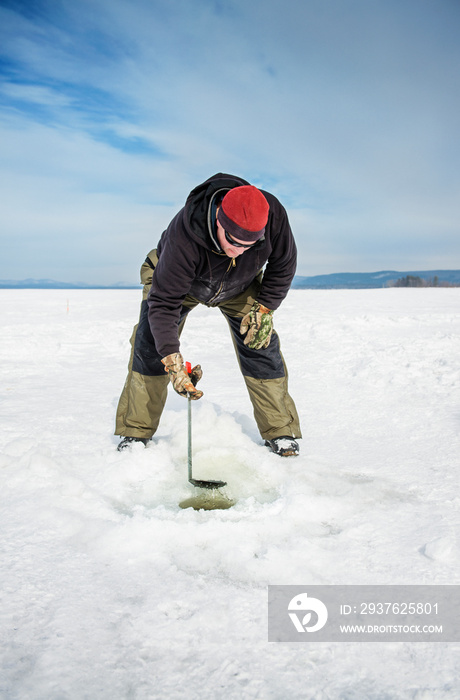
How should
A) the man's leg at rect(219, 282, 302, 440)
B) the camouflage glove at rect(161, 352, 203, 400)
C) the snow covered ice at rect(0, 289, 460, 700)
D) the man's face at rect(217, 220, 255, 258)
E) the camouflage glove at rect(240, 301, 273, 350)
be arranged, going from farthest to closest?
the man's leg at rect(219, 282, 302, 440), the camouflage glove at rect(240, 301, 273, 350), the camouflage glove at rect(161, 352, 203, 400), the man's face at rect(217, 220, 255, 258), the snow covered ice at rect(0, 289, 460, 700)

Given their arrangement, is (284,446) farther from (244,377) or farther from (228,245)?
(228,245)

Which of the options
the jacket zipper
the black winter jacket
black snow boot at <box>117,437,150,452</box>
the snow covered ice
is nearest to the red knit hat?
the black winter jacket

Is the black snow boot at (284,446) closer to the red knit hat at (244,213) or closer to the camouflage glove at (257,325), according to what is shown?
the camouflage glove at (257,325)

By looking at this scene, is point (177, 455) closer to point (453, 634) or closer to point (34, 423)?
point (34, 423)

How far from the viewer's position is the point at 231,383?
4.80m

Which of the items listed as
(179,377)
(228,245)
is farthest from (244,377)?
(228,245)

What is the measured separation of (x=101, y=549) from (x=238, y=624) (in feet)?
2.22

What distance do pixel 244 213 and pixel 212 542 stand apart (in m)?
1.48

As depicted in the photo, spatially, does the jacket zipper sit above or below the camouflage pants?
above

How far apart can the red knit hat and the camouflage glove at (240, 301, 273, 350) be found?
73 cm

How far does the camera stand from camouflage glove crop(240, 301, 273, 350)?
108 inches

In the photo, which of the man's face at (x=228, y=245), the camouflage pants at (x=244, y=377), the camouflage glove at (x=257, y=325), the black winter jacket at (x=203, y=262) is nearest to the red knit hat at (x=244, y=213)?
the man's face at (x=228, y=245)

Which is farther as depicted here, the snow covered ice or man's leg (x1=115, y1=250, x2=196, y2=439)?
man's leg (x1=115, y1=250, x2=196, y2=439)

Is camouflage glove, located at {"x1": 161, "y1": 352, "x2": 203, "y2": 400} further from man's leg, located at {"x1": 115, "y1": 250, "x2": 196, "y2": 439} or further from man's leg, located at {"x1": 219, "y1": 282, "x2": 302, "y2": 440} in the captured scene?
man's leg, located at {"x1": 219, "y1": 282, "x2": 302, "y2": 440}
